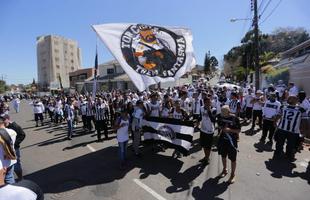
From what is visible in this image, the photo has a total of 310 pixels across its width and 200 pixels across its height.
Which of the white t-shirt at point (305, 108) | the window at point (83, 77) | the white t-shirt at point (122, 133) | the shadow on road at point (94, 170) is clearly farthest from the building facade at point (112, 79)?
the white t-shirt at point (122, 133)

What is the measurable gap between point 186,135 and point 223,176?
64.5 inches

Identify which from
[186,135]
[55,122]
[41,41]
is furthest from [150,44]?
[41,41]

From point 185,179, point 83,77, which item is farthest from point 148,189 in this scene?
point 83,77

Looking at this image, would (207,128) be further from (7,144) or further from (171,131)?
(7,144)

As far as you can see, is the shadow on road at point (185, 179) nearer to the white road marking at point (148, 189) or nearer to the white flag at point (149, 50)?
the white road marking at point (148, 189)

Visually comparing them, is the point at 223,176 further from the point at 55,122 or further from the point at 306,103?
the point at 55,122

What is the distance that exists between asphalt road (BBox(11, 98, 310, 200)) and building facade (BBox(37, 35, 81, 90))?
95755mm

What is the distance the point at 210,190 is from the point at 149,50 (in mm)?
4614

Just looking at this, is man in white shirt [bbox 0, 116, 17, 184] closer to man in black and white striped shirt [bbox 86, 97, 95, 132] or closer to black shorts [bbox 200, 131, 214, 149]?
black shorts [bbox 200, 131, 214, 149]

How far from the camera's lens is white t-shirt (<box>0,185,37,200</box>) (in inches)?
71.3

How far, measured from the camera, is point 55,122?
16.6 meters

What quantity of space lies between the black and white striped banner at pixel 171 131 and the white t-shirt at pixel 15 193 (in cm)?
577

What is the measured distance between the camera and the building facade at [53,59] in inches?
3976

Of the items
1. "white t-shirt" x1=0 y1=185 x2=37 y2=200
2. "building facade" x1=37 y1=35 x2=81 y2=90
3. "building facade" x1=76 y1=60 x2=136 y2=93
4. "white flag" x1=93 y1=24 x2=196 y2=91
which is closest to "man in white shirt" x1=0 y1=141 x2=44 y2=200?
"white t-shirt" x1=0 y1=185 x2=37 y2=200
